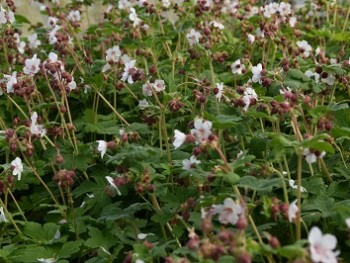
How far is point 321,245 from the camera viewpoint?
5.90ft

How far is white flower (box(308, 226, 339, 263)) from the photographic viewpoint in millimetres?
1769

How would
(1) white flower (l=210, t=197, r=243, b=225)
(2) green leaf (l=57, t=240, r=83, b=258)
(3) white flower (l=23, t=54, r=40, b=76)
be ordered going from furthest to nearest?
(3) white flower (l=23, t=54, r=40, b=76) → (2) green leaf (l=57, t=240, r=83, b=258) → (1) white flower (l=210, t=197, r=243, b=225)

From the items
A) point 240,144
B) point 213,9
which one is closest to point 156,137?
point 240,144

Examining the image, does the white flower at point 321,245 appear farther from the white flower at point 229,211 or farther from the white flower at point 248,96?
the white flower at point 248,96

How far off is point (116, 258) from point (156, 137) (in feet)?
3.05

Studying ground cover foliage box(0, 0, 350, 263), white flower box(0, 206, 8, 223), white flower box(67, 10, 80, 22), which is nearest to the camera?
ground cover foliage box(0, 0, 350, 263)

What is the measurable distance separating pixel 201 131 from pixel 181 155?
808 mm

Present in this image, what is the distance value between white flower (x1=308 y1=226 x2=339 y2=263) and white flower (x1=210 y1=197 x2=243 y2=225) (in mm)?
327

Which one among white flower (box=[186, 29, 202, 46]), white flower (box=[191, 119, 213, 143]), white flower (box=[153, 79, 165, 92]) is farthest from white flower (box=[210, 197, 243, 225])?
white flower (box=[186, 29, 202, 46])

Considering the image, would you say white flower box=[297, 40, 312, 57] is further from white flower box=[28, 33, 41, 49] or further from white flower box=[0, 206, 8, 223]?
white flower box=[0, 206, 8, 223]

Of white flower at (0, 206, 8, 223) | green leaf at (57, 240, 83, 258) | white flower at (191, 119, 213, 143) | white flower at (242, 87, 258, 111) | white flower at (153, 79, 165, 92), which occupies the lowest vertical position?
green leaf at (57, 240, 83, 258)

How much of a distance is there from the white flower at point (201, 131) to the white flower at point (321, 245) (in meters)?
0.55

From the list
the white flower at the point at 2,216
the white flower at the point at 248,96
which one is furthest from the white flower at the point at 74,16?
the white flower at the point at 248,96

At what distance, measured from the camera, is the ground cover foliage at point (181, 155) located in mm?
2193
